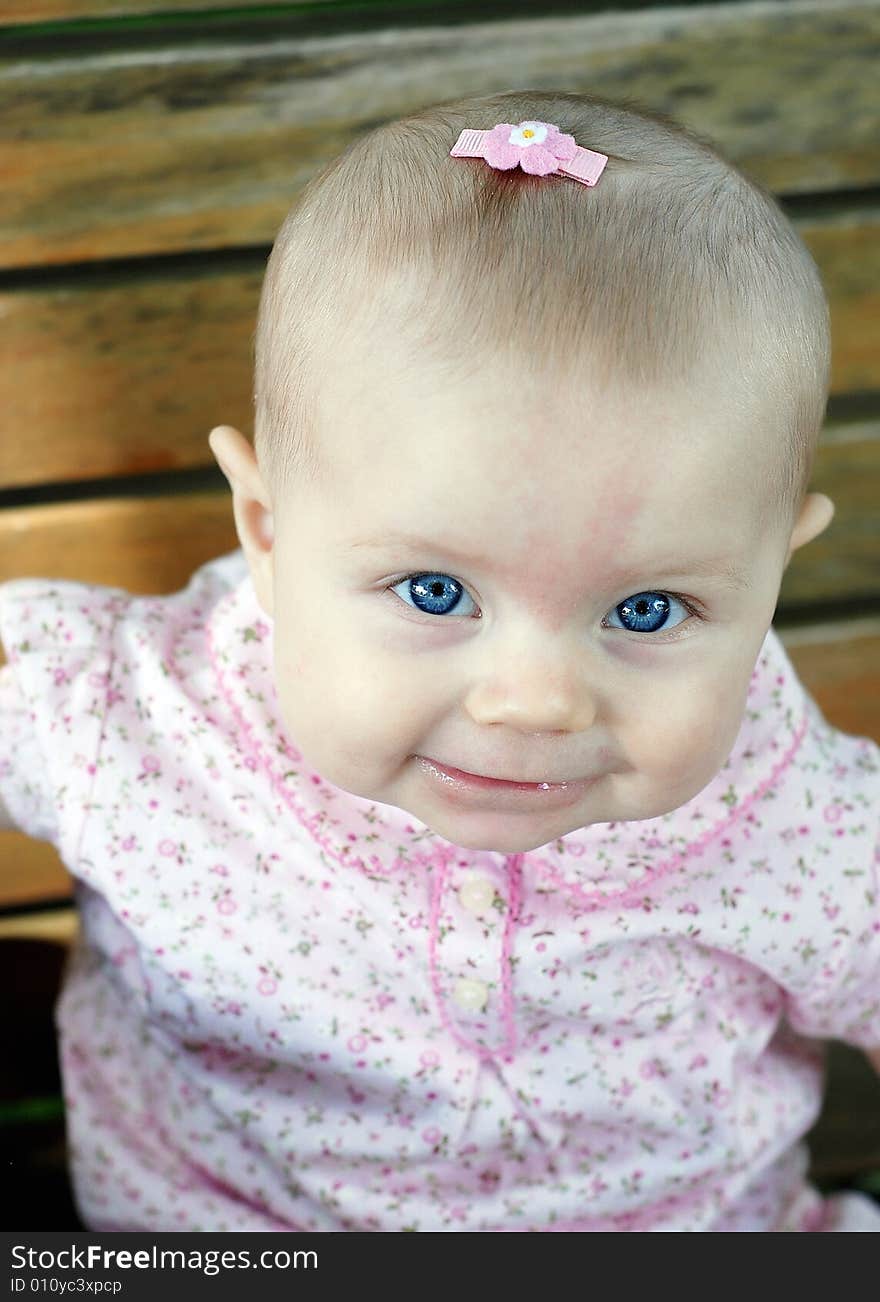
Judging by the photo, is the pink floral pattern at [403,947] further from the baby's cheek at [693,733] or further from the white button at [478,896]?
the baby's cheek at [693,733]

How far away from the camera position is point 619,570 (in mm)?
924

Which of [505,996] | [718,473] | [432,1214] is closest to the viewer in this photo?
[718,473]

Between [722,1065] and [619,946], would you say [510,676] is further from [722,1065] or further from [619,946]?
[722,1065]

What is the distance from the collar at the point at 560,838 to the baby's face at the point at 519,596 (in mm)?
157

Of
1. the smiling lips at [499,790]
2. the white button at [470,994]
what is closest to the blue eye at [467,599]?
the smiling lips at [499,790]

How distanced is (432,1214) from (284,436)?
2.31 ft

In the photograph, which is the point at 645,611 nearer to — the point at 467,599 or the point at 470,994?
the point at 467,599

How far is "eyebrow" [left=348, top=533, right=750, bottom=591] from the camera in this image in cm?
93

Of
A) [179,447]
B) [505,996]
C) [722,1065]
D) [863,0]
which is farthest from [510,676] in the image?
[863,0]

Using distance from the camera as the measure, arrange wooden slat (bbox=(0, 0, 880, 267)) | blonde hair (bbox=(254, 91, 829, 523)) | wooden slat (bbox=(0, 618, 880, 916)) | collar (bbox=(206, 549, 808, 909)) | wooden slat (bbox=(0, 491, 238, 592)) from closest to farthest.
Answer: blonde hair (bbox=(254, 91, 829, 523))
collar (bbox=(206, 549, 808, 909))
wooden slat (bbox=(0, 0, 880, 267))
wooden slat (bbox=(0, 491, 238, 592))
wooden slat (bbox=(0, 618, 880, 916))

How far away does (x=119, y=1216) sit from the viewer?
4.44 feet

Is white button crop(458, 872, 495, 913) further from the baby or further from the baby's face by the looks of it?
the baby's face

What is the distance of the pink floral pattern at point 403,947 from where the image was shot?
1216 millimetres

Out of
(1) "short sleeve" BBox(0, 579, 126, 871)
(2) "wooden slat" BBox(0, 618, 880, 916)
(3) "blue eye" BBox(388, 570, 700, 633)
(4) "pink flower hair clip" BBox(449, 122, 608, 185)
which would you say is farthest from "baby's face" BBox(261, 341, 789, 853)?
(2) "wooden slat" BBox(0, 618, 880, 916)
